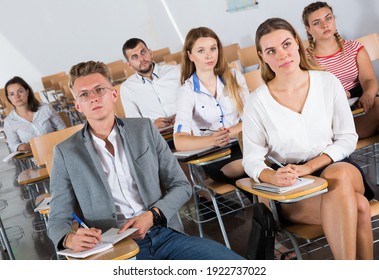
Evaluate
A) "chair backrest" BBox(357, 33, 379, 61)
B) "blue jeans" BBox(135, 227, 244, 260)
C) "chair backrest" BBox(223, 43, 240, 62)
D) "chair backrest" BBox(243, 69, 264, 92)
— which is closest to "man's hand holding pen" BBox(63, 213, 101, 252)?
"blue jeans" BBox(135, 227, 244, 260)

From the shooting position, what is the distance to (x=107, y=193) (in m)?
1.98

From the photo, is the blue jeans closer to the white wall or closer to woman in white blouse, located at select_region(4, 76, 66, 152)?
woman in white blouse, located at select_region(4, 76, 66, 152)

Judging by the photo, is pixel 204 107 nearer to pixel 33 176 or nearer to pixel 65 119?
pixel 33 176

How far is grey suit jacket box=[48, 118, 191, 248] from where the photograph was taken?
1.97 metres

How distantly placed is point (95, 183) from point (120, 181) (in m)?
0.10

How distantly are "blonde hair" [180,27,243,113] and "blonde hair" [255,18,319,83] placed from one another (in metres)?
0.91

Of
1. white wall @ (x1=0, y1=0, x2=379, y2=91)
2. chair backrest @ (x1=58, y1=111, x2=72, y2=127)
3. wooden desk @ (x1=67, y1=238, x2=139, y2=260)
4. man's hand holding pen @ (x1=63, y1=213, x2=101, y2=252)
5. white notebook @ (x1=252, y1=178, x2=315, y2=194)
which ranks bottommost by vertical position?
white notebook @ (x1=252, y1=178, x2=315, y2=194)

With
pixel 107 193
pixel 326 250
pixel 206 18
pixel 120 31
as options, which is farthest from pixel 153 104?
pixel 120 31

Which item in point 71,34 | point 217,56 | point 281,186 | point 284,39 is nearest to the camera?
point 281,186

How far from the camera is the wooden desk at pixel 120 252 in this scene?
1.59m

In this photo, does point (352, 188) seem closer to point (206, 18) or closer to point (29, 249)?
point (29, 249)

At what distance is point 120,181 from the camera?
2043mm
